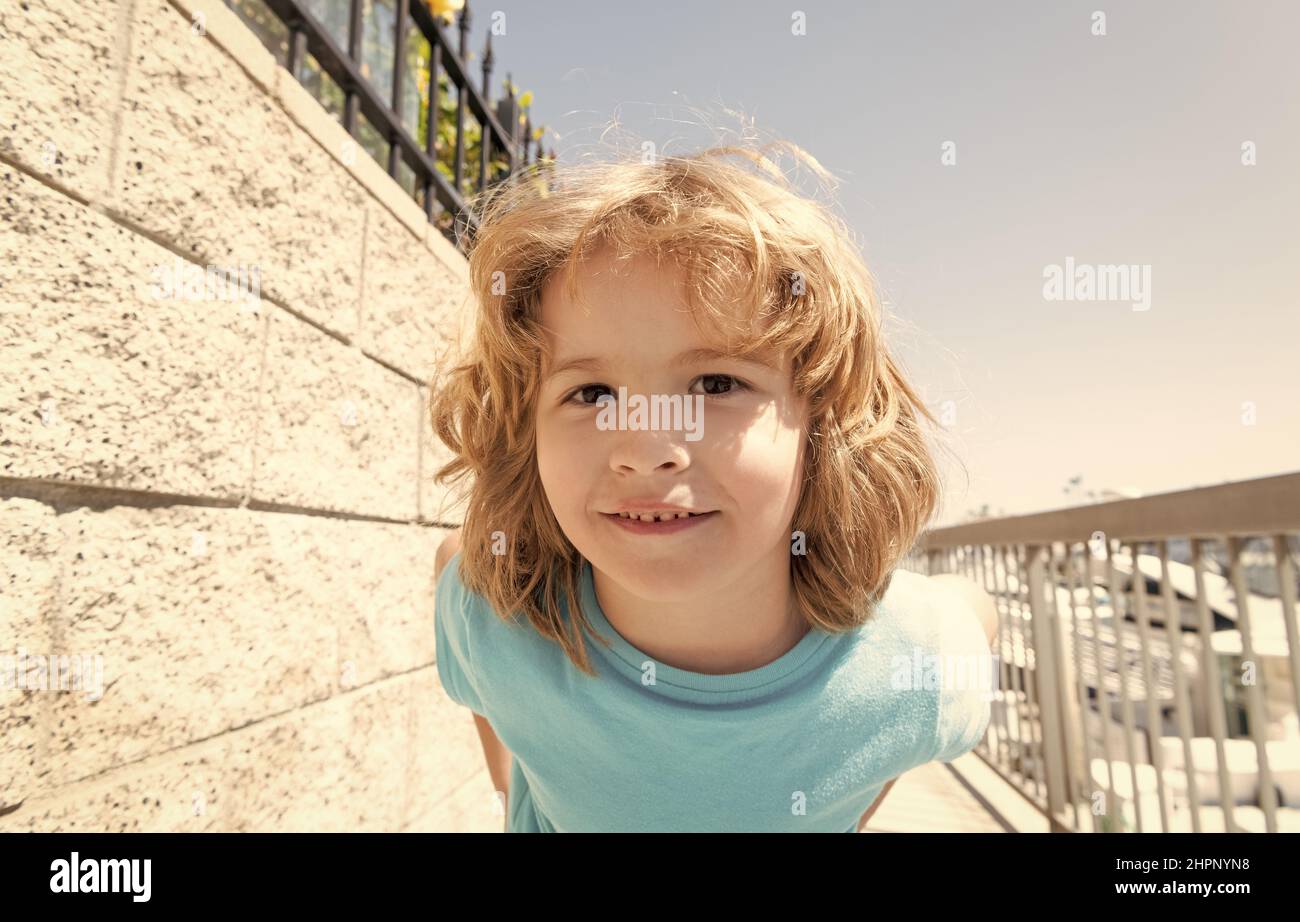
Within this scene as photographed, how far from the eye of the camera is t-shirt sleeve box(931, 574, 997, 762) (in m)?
1.24

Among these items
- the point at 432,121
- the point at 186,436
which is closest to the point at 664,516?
the point at 186,436

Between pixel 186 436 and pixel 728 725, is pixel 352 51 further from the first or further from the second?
pixel 728 725

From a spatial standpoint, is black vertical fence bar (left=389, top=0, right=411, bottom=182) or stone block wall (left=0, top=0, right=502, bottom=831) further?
black vertical fence bar (left=389, top=0, right=411, bottom=182)

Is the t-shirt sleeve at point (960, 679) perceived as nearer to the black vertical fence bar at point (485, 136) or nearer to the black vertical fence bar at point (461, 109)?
the black vertical fence bar at point (461, 109)

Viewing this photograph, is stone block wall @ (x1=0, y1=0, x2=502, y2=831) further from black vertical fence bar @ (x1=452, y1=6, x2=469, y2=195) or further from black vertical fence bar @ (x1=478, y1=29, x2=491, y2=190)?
black vertical fence bar @ (x1=478, y1=29, x2=491, y2=190)

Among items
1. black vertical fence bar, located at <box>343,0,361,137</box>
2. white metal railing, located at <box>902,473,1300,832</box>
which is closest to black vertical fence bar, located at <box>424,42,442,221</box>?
black vertical fence bar, located at <box>343,0,361,137</box>

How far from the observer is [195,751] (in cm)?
109

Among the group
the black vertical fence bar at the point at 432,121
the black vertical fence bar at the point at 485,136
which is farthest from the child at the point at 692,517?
the black vertical fence bar at the point at 485,136

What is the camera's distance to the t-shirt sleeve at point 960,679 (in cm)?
124

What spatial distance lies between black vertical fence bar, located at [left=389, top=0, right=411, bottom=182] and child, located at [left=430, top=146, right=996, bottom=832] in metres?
0.72

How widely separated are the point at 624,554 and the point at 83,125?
92cm

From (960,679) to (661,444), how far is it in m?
0.77

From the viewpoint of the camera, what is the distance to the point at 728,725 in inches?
46.1
